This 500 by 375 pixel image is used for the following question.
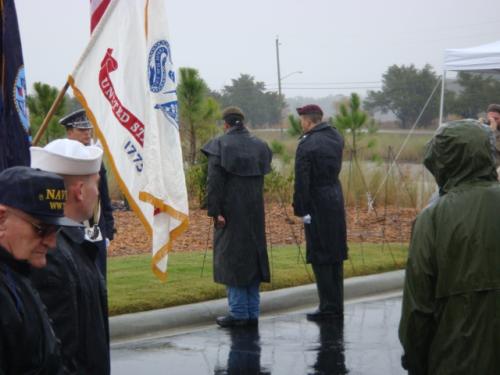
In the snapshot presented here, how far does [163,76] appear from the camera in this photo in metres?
7.34

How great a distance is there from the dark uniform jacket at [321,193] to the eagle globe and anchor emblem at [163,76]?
7.54ft

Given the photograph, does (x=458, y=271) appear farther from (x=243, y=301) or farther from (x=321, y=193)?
(x=321, y=193)

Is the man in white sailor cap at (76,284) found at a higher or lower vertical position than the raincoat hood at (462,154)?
lower

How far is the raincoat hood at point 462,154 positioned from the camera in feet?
14.4

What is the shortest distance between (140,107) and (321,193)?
293 cm

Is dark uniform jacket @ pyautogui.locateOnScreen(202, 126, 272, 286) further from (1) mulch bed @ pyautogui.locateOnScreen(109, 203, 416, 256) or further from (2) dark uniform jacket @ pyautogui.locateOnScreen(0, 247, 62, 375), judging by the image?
(2) dark uniform jacket @ pyautogui.locateOnScreen(0, 247, 62, 375)

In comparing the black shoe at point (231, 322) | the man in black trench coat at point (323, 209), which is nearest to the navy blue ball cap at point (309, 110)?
the man in black trench coat at point (323, 209)

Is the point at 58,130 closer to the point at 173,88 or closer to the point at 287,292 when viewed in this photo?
the point at 287,292

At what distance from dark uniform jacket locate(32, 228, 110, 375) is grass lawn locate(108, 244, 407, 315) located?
5.10 metres

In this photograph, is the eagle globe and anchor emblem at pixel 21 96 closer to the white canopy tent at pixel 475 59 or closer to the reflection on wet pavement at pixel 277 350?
the reflection on wet pavement at pixel 277 350

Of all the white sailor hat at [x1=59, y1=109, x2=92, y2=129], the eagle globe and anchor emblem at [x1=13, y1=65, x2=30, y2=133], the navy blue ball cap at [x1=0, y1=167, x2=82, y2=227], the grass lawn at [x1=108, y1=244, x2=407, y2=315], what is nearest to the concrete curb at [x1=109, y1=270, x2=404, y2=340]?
the grass lawn at [x1=108, y1=244, x2=407, y2=315]

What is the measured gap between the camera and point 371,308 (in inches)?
404

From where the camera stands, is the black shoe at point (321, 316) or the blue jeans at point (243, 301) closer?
the blue jeans at point (243, 301)

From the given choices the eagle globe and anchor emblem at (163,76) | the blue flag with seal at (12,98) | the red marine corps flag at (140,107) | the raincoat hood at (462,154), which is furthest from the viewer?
the eagle globe and anchor emblem at (163,76)
